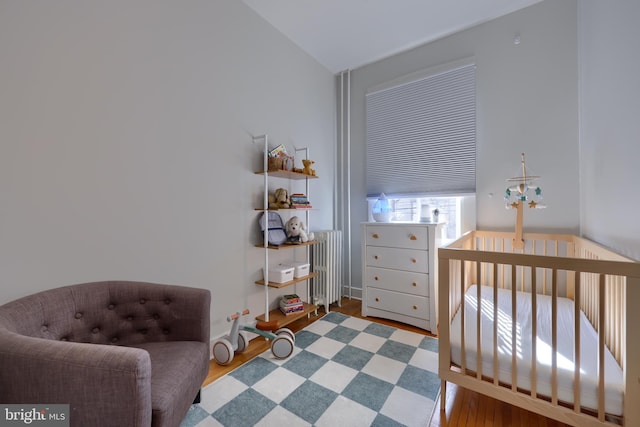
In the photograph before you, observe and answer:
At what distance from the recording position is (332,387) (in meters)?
1.63

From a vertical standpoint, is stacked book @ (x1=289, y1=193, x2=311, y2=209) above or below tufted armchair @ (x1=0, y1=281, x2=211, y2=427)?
above

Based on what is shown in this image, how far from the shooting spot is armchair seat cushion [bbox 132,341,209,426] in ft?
3.14

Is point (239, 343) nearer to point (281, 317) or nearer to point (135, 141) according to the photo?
point (281, 317)

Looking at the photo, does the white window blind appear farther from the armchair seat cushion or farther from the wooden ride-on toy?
the armchair seat cushion

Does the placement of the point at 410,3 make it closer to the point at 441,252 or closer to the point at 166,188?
the point at 441,252

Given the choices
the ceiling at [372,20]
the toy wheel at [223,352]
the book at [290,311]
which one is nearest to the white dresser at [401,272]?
the book at [290,311]

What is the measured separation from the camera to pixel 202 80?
196 cm

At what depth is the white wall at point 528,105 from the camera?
2.16 metres

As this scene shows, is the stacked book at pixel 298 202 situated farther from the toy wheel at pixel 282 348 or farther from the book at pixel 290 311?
the toy wheel at pixel 282 348

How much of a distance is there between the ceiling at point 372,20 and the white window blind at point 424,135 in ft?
1.37

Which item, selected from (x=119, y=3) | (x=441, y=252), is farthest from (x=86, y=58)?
(x=441, y=252)

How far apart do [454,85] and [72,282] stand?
3.36 meters

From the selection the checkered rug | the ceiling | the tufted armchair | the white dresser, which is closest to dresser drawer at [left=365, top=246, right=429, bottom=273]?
the white dresser

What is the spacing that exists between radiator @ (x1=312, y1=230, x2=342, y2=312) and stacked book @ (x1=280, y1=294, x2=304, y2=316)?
364mm
